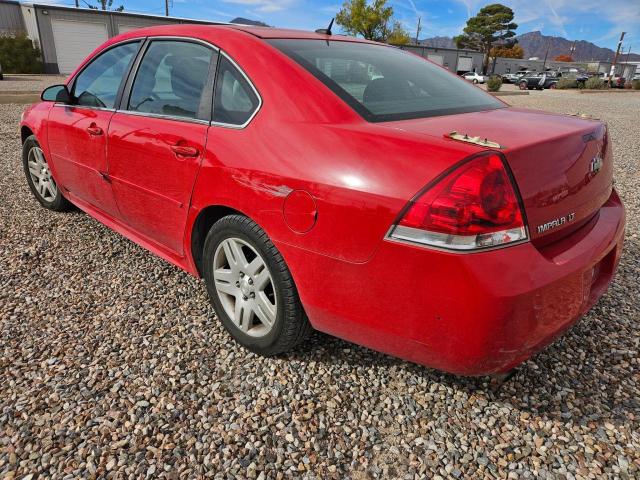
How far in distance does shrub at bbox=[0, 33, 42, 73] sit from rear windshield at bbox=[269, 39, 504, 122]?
32.1 meters

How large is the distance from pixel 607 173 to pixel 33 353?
9.66ft

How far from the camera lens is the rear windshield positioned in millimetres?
2055

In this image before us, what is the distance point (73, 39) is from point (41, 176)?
31664 millimetres

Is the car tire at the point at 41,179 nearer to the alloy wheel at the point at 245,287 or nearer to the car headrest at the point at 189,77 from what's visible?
the car headrest at the point at 189,77

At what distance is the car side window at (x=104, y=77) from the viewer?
301 centimetres

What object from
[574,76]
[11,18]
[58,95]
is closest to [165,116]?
[58,95]

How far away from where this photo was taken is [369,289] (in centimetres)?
172

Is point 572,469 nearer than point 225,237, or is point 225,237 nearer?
point 572,469

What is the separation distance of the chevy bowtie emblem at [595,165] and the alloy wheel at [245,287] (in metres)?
1.45

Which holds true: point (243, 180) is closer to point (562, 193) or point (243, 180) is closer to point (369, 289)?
point (369, 289)

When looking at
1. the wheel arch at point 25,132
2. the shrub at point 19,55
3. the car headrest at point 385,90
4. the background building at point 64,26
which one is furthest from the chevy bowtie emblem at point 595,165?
the shrub at point 19,55

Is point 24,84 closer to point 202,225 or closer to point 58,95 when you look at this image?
point 58,95

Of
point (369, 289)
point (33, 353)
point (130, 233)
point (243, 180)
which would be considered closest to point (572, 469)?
point (369, 289)

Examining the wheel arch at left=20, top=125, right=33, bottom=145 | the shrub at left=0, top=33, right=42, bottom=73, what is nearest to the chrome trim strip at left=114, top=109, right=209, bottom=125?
the wheel arch at left=20, top=125, right=33, bottom=145
